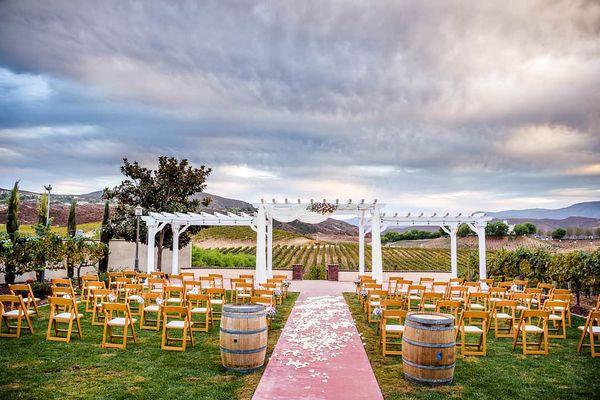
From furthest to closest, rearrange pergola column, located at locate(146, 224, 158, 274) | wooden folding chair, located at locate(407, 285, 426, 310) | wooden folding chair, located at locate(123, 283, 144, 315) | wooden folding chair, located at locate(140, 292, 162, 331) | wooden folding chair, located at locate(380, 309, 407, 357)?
pergola column, located at locate(146, 224, 158, 274)
wooden folding chair, located at locate(407, 285, 426, 310)
wooden folding chair, located at locate(123, 283, 144, 315)
wooden folding chair, located at locate(140, 292, 162, 331)
wooden folding chair, located at locate(380, 309, 407, 357)

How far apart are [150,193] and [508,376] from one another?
1853cm

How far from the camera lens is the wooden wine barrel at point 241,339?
5.69 m

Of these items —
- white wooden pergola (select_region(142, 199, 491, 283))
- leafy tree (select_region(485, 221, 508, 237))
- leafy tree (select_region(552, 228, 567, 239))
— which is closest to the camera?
white wooden pergola (select_region(142, 199, 491, 283))

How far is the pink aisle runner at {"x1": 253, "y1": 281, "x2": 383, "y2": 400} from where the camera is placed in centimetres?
496

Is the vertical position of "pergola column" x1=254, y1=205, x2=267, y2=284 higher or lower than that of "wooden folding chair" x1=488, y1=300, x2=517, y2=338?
higher

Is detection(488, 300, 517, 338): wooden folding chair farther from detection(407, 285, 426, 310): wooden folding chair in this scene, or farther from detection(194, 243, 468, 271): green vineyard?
detection(194, 243, 468, 271): green vineyard

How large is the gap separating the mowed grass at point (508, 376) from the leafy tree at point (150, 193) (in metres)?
15.5

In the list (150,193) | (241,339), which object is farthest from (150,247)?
(241,339)

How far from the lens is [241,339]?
18.6 ft

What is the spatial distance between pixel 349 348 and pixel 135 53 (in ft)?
38.8

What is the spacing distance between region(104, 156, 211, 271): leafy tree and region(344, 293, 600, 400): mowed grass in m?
15.5

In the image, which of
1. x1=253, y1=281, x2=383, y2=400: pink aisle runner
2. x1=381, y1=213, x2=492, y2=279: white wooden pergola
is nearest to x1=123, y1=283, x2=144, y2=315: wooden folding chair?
x1=253, y1=281, x2=383, y2=400: pink aisle runner

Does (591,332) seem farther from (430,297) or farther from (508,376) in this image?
(430,297)

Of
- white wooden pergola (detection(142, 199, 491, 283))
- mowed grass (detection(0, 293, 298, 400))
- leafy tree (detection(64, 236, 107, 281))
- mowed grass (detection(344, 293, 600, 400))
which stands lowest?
mowed grass (detection(344, 293, 600, 400))
